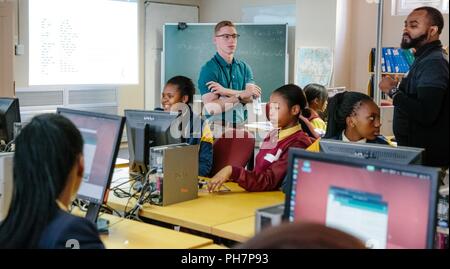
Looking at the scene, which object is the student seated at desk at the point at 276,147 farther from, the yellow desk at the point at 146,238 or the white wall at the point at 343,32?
the white wall at the point at 343,32

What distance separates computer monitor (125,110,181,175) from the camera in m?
3.38

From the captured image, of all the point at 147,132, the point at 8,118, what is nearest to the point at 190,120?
the point at 147,132

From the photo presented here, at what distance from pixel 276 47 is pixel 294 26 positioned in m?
0.34

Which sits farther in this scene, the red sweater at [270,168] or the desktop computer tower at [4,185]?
the red sweater at [270,168]

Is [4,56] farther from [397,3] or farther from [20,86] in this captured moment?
[397,3]

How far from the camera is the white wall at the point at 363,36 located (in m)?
6.50

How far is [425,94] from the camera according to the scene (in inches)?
126

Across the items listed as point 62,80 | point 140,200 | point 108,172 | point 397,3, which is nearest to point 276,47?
point 397,3

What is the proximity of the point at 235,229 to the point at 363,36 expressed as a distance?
15.5ft

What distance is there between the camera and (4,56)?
595cm

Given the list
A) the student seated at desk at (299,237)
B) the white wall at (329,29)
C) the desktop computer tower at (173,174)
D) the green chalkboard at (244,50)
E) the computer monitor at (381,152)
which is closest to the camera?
the student seated at desk at (299,237)

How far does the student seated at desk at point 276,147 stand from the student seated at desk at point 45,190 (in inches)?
61.8

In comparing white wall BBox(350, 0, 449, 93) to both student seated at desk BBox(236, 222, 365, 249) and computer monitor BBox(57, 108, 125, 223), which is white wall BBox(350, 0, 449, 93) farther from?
student seated at desk BBox(236, 222, 365, 249)

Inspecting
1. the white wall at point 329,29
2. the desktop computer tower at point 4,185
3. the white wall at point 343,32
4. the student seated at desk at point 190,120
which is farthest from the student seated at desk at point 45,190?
the white wall at point 329,29
